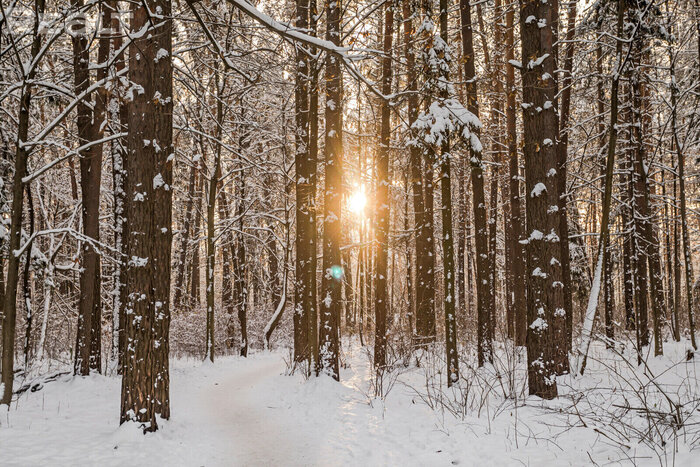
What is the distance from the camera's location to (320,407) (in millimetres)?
8039

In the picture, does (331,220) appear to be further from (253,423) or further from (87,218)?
(87,218)

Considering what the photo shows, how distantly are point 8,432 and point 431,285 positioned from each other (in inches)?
405

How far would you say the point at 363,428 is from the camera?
6.61 m

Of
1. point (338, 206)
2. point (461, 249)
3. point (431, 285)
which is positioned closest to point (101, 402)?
point (338, 206)

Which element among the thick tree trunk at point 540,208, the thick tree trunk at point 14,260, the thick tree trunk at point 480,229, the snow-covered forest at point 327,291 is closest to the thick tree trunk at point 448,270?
the snow-covered forest at point 327,291

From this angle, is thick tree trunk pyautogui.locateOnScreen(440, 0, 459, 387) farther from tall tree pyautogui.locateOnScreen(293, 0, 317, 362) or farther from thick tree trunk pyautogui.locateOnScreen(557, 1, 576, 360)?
thick tree trunk pyautogui.locateOnScreen(557, 1, 576, 360)

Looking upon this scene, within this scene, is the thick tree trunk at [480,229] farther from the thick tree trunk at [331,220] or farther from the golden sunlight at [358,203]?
the golden sunlight at [358,203]

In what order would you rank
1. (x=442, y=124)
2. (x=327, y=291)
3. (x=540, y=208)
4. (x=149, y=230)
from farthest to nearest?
(x=327, y=291)
(x=442, y=124)
(x=540, y=208)
(x=149, y=230)

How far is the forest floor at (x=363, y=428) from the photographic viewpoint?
4.59 m

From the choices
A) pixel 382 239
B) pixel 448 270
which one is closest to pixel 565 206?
pixel 382 239

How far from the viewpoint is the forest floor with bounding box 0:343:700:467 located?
4594 millimetres

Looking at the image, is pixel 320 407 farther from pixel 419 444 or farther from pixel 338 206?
pixel 338 206

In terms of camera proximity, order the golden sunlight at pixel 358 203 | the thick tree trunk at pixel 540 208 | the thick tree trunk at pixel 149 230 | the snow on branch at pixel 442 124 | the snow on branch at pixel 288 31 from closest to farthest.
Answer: the snow on branch at pixel 288 31, the thick tree trunk at pixel 149 230, the thick tree trunk at pixel 540 208, the snow on branch at pixel 442 124, the golden sunlight at pixel 358 203

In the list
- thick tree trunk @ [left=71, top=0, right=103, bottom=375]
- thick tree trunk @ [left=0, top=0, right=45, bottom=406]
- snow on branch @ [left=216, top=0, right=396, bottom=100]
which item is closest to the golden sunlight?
thick tree trunk @ [left=71, top=0, right=103, bottom=375]
